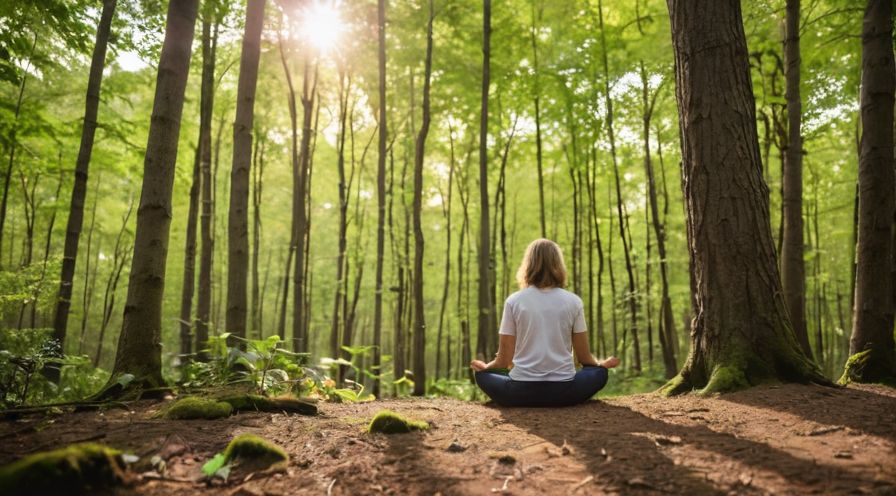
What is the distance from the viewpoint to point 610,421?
3.39 m

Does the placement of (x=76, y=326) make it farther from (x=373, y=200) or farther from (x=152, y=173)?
(x=152, y=173)

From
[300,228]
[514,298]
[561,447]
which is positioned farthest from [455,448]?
[300,228]

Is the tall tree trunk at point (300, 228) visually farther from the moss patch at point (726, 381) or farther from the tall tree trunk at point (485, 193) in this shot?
the moss patch at point (726, 381)

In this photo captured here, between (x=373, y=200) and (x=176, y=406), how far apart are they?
18368 mm

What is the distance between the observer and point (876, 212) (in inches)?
187

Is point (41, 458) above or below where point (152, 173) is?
below

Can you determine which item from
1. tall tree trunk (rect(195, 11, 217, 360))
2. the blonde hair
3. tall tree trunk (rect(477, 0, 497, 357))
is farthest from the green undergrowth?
tall tree trunk (rect(477, 0, 497, 357))

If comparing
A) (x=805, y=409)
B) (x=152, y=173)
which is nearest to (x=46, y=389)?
(x=152, y=173)

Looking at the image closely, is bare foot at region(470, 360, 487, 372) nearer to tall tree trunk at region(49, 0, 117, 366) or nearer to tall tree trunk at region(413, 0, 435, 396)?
tall tree trunk at region(413, 0, 435, 396)

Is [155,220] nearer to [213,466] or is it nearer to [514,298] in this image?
[213,466]

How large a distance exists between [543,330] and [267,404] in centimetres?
252

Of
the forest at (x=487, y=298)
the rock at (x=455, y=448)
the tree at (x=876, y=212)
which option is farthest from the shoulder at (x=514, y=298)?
the tree at (x=876, y=212)

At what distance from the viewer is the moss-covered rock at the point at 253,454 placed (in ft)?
7.84

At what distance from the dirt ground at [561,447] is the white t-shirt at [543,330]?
43 centimetres
